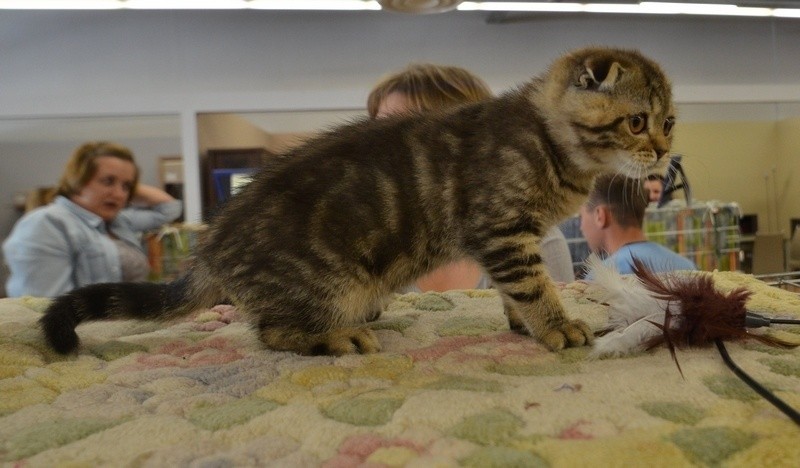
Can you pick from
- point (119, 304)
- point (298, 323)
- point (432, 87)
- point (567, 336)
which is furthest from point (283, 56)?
point (567, 336)

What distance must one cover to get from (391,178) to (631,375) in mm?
569

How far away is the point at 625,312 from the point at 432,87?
1.11 metres

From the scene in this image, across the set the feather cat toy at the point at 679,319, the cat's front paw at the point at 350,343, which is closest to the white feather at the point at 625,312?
the feather cat toy at the point at 679,319

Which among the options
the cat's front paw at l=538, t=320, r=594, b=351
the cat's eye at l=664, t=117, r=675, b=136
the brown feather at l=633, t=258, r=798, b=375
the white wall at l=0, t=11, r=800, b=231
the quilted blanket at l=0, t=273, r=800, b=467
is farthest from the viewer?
the white wall at l=0, t=11, r=800, b=231

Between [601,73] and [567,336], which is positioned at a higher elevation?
[601,73]

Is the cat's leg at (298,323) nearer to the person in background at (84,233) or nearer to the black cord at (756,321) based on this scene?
the black cord at (756,321)

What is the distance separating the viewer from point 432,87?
6.18ft

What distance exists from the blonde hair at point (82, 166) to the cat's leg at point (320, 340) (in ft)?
6.13

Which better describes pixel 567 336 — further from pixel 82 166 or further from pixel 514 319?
pixel 82 166

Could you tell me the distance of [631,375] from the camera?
0.74m

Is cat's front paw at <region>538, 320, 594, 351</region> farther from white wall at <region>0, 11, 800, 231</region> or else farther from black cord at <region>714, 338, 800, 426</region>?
white wall at <region>0, 11, 800, 231</region>

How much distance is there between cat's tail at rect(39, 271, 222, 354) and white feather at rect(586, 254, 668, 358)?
71 centimetres

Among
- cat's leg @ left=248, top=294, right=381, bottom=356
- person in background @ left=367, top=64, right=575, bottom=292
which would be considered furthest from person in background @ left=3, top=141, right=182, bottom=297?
cat's leg @ left=248, top=294, right=381, bottom=356

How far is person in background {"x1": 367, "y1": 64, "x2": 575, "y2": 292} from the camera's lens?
1.87 metres
